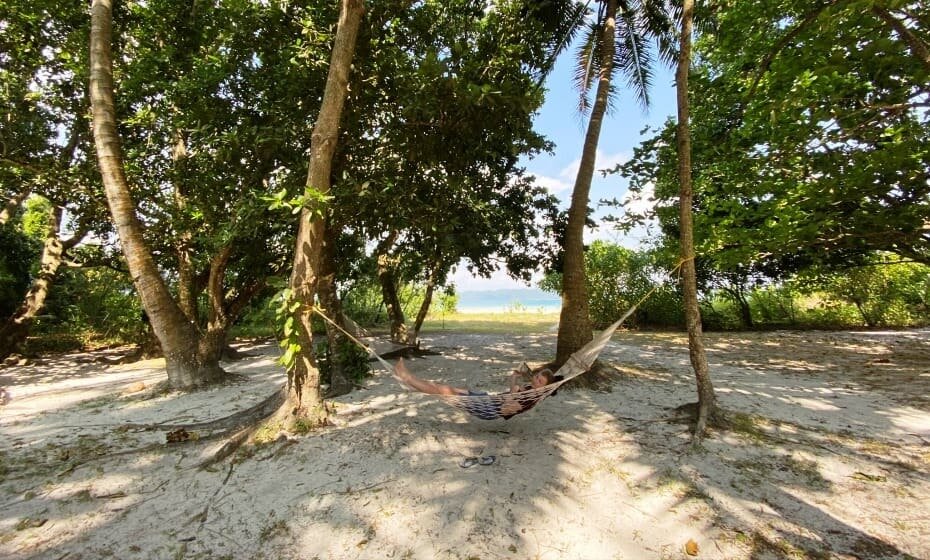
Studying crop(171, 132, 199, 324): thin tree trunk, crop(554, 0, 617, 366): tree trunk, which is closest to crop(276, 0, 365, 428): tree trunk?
crop(171, 132, 199, 324): thin tree trunk

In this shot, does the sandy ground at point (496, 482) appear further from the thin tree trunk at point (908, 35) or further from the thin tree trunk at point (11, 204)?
the thin tree trunk at point (11, 204)

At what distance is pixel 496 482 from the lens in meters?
2.58

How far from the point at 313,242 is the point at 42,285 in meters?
8.08

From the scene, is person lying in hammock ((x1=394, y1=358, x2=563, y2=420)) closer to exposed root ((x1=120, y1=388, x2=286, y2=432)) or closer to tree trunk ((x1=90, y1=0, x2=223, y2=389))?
exposed root ((x1=120, y1=388, x2=286, y2=432))

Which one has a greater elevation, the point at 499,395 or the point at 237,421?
the point at 499,395

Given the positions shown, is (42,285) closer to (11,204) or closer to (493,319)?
(11,204)

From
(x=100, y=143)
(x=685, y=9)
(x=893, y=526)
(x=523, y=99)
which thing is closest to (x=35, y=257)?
(x=100, y=143)

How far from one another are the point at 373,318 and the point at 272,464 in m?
10.6

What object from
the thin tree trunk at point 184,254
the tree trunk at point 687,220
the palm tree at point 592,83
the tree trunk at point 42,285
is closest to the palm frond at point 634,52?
the palm tree at point 592,83

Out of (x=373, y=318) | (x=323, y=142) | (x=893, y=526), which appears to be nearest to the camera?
(x=893, y=526)

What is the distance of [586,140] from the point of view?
5434 mm

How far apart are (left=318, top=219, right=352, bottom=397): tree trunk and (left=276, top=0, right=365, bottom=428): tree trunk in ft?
3.77

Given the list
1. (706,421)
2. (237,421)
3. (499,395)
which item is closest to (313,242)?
(237,421)

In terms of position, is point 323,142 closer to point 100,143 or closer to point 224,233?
point 224,233
